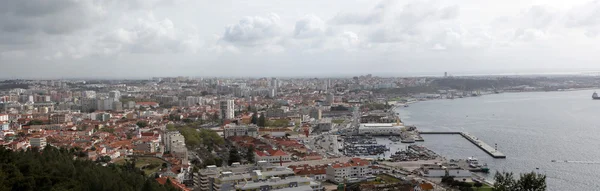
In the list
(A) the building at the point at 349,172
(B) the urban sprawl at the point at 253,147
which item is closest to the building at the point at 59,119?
(B) the urban sprawl at the point at 253,147

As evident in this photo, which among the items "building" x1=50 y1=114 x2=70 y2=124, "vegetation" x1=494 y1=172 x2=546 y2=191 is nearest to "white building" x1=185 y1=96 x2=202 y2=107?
"building" x1=50 y1=114 x2=70 y2=124

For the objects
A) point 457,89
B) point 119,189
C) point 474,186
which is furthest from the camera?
point 457,89

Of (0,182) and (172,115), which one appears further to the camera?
(172,115)

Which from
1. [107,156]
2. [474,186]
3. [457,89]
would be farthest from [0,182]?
[457,89]

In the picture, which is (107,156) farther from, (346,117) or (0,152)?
(346,117)

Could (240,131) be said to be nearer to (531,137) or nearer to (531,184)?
(531,137)
